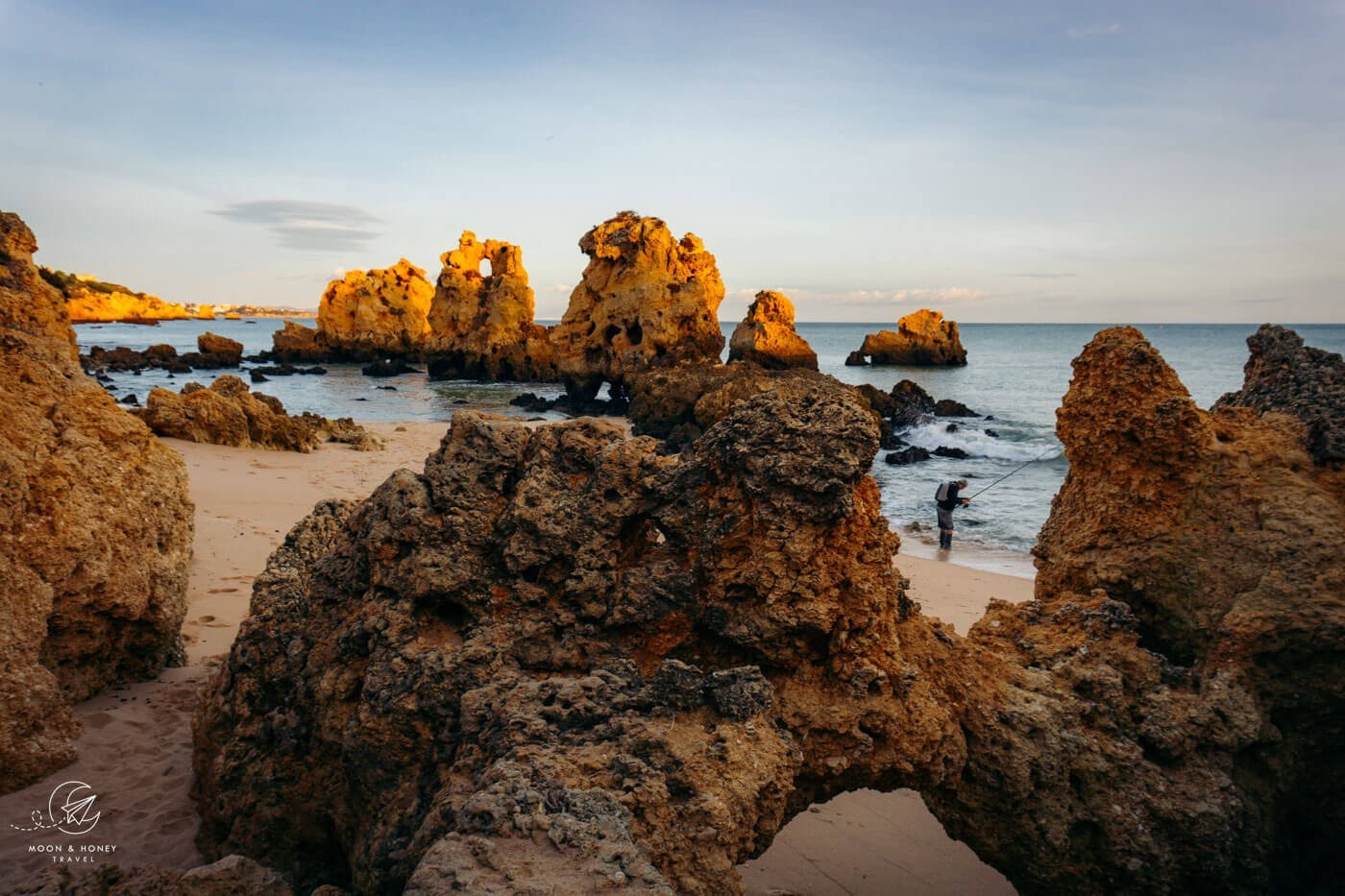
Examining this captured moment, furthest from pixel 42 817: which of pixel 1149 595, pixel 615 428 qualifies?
pixel 1149 595

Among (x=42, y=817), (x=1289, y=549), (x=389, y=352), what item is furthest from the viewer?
(x=389, y=352)

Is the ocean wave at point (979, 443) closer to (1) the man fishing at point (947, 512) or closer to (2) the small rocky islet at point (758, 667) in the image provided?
(1) the man fishing at point (947, 512)

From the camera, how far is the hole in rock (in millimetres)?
3717

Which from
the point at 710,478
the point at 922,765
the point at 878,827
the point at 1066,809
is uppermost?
the point at 710,478

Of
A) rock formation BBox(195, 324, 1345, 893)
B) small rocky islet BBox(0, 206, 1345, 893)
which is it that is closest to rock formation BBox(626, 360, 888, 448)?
small rocky islet BBox(0, 206, 1345, 893)

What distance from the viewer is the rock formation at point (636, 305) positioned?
96.2ft

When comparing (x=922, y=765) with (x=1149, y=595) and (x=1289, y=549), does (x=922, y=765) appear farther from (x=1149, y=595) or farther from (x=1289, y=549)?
(x=1289, y=549)

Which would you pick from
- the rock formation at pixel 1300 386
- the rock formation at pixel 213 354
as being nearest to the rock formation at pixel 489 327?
the rock formation at pixel 213 354

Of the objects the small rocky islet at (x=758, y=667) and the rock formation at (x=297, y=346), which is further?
the rock formation at (x=297, y=346)

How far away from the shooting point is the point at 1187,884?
10.9 feet

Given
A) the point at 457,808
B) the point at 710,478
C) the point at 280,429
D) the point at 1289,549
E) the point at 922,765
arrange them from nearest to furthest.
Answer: the point at 457,808, the point at 922,765, the point at 710,478, the point at 1289,549, the point at 280,429

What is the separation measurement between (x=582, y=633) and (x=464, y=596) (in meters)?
0.57

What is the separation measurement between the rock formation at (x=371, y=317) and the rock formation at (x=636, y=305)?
87.6ft

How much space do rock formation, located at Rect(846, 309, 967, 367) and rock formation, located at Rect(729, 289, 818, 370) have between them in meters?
27.9
